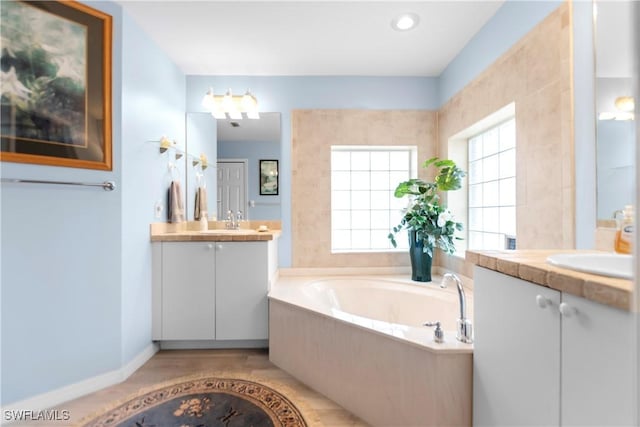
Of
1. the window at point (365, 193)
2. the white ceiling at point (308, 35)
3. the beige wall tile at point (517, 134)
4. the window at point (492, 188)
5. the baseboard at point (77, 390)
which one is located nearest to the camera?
the beige wall tile at point (517, 134)

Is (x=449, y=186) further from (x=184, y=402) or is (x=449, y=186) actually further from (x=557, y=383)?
(x=184, y=402)

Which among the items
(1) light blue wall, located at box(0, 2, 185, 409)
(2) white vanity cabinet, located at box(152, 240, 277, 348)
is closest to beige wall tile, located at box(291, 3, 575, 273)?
(2) white vanity cabinet, located at box(152, 240, 277, 348)

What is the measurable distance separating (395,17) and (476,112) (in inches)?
34.2

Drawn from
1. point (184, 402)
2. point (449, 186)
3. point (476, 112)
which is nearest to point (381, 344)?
point (184, 402)

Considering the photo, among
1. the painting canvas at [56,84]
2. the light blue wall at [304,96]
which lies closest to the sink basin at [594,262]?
the light blue wall at [304,96]

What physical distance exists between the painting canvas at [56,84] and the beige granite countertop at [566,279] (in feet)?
6.81

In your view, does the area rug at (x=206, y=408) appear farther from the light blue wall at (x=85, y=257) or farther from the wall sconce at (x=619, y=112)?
the wall sconce at (x=619, y=112)

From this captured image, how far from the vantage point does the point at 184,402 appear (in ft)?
5.18

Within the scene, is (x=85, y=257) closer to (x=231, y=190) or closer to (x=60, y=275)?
(x=60, y=275)

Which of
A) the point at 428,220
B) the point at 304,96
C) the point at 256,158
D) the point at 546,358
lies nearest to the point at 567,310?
the point at 546,358

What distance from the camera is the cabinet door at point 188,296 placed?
2088mm

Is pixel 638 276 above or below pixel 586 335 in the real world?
above

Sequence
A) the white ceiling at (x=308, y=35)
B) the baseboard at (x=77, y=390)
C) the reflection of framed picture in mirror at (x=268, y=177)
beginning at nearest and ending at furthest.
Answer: the baseboard at (x=77, y=390), the white ceiling at (x=308, y=35), the reflection of framed picture in mirror at (x=268, y=177)

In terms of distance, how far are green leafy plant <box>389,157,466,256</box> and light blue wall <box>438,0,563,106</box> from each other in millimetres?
683
